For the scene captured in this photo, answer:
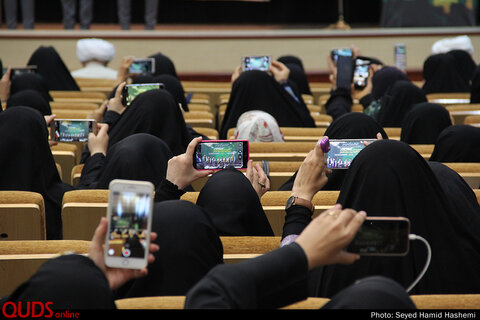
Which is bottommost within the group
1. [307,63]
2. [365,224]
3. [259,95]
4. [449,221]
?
[307,63]

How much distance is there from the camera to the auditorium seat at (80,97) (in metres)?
6.22

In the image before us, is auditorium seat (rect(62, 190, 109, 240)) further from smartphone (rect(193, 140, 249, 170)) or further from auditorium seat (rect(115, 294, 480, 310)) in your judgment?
auditorium seat (rect(115, 294, 480, 310))

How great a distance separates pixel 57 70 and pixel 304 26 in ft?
19.1

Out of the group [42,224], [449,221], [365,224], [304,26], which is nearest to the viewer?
[365,224]

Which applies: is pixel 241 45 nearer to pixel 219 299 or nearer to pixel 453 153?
pixel 453 153

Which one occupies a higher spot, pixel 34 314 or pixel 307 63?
pixel 34 314

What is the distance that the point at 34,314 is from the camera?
1.48 m

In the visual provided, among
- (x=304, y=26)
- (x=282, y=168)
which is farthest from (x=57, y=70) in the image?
(x=304, y=26)

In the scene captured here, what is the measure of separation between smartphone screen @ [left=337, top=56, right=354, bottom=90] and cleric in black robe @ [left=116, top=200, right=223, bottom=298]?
3.81 meters

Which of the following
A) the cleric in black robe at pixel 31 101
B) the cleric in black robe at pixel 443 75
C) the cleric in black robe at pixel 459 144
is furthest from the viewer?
the cleric in black robe at pixel 443 75

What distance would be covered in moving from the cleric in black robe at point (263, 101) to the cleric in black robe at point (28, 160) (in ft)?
6.39

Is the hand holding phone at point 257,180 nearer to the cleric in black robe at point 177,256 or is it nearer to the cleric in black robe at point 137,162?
the cleric in black robe at point 137,162

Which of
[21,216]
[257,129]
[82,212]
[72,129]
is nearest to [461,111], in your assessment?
[257,129]

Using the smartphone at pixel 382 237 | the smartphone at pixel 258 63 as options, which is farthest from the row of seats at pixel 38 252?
the smartphone at pixel 258 63
